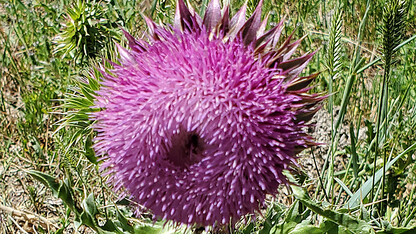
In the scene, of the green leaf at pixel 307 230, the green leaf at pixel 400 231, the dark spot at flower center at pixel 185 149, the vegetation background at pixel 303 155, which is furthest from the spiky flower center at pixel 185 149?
the green leaf at pixel 400 231

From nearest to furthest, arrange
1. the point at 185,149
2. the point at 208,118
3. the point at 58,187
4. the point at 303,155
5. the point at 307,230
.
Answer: the point at 208,118
the point at 185,149
the point at 307,230
the point at 58,187
the point at 303,155

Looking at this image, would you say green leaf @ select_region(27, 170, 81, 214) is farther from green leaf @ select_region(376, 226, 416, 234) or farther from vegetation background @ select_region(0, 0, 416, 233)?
→ green leaf @ select_region(376, 226, 416, 234)

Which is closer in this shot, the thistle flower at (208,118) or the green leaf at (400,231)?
the thistle flower at (208,118)

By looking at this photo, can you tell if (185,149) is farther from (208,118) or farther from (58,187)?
(58,187)

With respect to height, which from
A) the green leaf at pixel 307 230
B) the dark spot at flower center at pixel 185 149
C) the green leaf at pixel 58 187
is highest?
the dark spot at flower center at pixel 185 149

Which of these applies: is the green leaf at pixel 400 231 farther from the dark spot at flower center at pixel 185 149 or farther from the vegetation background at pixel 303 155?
the dark spot at flower center at pixel 185 149

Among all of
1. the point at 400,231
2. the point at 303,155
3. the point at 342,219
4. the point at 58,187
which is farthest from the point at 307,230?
the point at 58,187

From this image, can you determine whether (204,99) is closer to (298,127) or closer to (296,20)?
(298,127)

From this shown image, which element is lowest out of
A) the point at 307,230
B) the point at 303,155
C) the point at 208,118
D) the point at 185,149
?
the point at 307,230
